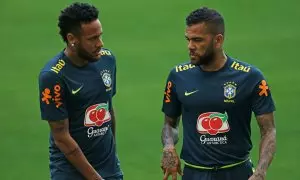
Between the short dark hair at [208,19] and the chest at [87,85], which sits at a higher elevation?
the short dark hair at [208,19]

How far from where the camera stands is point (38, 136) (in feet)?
27.5

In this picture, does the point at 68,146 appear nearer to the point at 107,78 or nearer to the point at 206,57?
the point at 107,78

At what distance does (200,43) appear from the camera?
5.04 metres

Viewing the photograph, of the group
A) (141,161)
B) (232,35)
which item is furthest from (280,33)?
(141,161)

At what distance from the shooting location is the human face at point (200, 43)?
5.02 m

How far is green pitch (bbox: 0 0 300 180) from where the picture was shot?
26.1 feet

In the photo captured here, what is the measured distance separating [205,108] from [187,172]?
0.49 metres

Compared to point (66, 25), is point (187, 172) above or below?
below

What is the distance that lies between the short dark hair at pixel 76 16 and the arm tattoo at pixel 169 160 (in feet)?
3.59

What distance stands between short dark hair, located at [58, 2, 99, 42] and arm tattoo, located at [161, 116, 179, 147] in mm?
921

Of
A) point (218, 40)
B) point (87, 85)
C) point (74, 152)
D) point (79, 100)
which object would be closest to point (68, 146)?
point (74, 152)

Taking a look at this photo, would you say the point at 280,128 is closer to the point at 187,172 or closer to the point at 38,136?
the point at 38,136

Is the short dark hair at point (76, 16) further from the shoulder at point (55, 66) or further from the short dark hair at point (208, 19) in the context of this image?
the short dark hair at point (208, 19)

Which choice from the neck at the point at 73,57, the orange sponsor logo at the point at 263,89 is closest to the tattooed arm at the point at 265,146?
the orange sponsor logo at the point at 263,89
